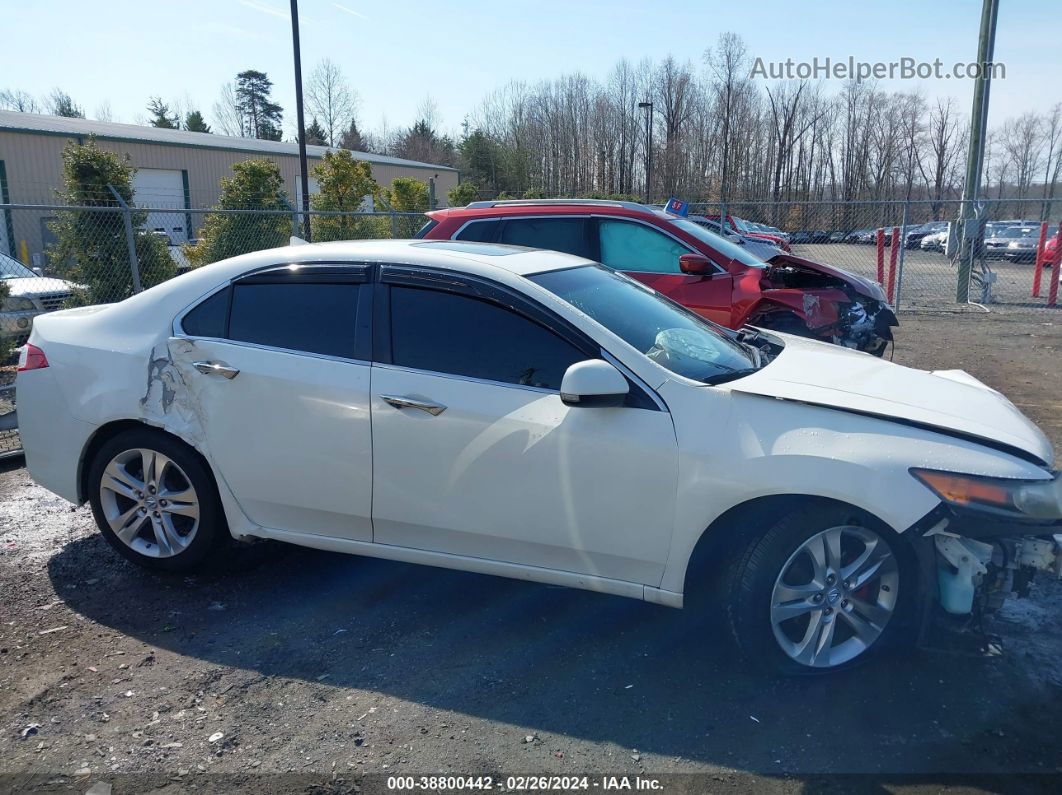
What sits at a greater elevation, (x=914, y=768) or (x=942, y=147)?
(x=942, y=147)

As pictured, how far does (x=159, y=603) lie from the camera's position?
4039mm

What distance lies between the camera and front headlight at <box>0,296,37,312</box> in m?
9.86

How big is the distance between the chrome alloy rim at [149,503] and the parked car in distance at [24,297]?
6136 millimetres

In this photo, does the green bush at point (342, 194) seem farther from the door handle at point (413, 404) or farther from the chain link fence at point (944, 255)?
the door handle at point (413, 404)

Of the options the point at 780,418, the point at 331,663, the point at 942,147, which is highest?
the point at 942,147

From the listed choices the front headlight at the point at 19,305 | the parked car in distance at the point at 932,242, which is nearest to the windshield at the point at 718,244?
the front headlight at the point at 19,305

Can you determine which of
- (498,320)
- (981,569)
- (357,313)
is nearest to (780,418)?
Answer: (981,569)

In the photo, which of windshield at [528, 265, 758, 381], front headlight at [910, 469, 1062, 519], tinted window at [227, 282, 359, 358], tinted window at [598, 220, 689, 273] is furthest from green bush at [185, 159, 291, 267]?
front headlight at [910, 469, 1062, 519]

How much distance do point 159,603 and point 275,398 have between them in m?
1.22

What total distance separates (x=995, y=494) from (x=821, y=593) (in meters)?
0.71

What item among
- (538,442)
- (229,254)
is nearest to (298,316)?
(538,442)

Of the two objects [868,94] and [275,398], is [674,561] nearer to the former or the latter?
[275,398]

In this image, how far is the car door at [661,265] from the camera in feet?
24.5

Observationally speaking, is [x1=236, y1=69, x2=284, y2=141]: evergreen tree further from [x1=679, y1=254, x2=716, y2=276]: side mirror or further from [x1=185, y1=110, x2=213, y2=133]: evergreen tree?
[x1=679, y1=254, x2=716, y2=276]: side mirror
